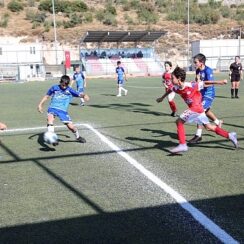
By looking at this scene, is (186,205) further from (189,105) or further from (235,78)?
(235,78)

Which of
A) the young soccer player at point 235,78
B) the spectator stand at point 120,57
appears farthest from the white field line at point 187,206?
the spectator stand at point 120,57

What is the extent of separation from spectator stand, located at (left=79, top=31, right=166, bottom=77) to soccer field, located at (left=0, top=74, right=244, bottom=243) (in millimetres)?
37421

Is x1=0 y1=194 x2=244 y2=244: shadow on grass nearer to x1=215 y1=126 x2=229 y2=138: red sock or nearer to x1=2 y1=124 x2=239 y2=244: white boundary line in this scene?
x1=2 y1=124 x2=239 y2=244: white boundary line

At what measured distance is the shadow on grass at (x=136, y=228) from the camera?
429cm

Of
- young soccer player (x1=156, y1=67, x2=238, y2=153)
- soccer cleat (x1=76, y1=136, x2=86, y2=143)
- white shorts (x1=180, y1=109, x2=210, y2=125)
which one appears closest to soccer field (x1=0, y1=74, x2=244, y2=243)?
soccer cleat (x1=76, y1=136, x2=86, y2=143)

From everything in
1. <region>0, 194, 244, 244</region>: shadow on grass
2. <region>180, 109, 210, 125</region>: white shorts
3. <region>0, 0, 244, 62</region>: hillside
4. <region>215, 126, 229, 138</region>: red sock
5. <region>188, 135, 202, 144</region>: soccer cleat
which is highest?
<region>0, 0, 244, 62</region>: hillside

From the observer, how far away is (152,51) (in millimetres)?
53188

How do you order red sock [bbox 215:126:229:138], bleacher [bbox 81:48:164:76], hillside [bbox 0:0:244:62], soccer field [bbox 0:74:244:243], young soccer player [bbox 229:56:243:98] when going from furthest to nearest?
hillside [bbox 0:0:244:62]
bleacher [bbox 81:48:164:76]
young soccer player [bbox 229:56:243:98]
red sock [bbox 215:126:229:138]
soccer field [bbox 0:74:244:243]

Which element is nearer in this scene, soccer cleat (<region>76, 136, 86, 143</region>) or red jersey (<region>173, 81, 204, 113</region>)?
red jersey (<region>173, 81, 204, 113</region>)

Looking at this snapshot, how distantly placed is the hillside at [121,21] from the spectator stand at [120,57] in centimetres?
1251

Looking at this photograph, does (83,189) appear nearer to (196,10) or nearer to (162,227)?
(162,227)

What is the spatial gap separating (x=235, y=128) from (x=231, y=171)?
4168 mm

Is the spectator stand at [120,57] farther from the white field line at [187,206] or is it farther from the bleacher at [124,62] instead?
the white field line at [187,206]

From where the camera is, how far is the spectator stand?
156ft
